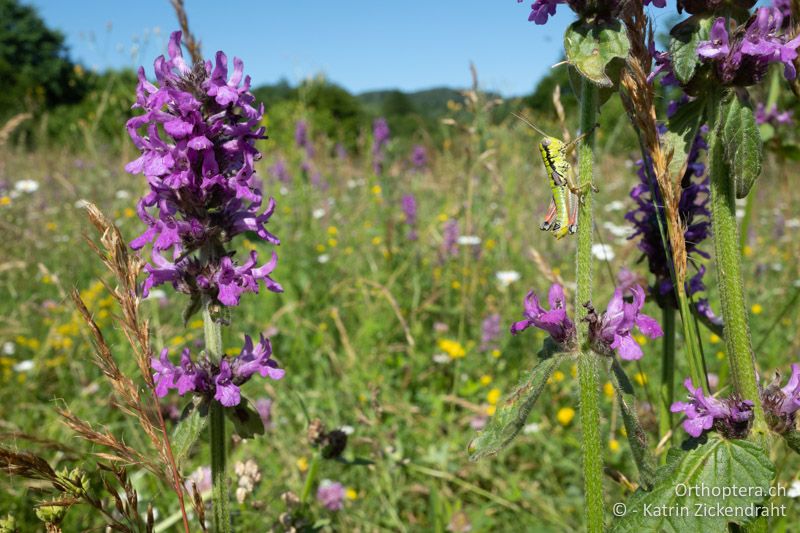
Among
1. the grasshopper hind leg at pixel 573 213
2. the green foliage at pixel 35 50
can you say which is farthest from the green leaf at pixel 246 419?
the green foliage at pixel 35 50

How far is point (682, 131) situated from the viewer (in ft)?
4.97

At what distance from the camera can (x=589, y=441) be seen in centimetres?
136

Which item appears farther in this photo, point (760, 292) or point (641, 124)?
point (760, 292)

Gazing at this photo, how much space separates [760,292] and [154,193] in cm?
465

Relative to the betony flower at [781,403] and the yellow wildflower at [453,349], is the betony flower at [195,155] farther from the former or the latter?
the yellow wildflower at [453,349]

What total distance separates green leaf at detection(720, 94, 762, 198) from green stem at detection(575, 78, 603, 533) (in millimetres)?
297

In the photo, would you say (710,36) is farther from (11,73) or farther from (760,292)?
(11,73)

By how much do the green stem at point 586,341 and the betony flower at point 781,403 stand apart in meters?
0.42

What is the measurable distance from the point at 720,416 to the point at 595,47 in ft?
2.80

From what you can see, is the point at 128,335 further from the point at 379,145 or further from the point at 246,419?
the point at 379,145

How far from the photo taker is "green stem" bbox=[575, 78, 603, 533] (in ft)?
4.28

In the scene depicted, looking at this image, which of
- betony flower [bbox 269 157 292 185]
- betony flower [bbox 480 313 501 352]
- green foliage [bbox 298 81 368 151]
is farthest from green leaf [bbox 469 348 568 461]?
green foliage [bbox 298 81 368 151]

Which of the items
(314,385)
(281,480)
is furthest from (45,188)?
(281,480)

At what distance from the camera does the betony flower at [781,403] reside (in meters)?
1.40
